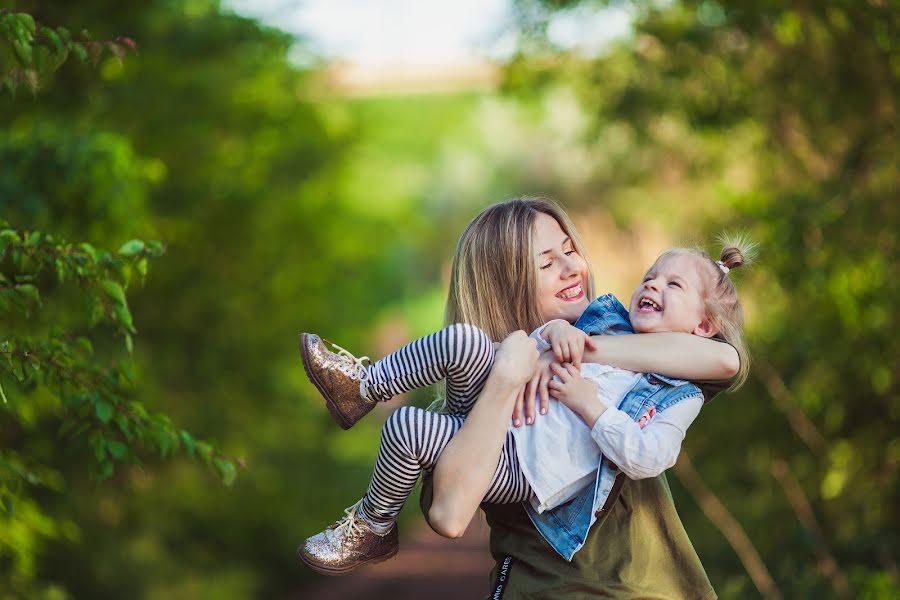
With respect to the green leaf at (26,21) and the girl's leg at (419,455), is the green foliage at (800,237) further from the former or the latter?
the green leaf at (26,21)

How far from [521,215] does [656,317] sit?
16.9 inches

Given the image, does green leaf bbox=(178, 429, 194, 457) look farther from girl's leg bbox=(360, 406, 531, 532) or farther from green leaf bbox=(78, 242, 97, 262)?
girl's leg bbox=(360, 406, 531, 532)

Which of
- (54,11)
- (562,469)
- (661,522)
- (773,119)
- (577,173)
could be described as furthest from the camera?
(577,173)

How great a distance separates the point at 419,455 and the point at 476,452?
0.47 feet

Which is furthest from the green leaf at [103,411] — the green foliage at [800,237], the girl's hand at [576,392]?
the green foliage at [800,237]

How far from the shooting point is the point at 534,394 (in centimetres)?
241

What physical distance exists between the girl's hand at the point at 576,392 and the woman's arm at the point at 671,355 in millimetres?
88

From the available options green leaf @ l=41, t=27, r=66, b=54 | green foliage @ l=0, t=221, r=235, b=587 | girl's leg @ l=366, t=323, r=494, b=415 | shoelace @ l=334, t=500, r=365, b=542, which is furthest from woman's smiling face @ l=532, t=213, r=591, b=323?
green leaf @ l=41, t=27, r=66, b=54

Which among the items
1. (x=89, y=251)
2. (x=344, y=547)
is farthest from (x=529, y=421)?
(x=89, y=251)

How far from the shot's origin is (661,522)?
251 centimetres

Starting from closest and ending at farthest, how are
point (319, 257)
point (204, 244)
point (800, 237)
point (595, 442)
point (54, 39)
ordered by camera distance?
1. point (595, 442)
2. point (54, 39)
3. point (800, 237)
4. point (204, 244)
5. point (319, 257)

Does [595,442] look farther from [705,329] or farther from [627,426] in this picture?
[705,329]

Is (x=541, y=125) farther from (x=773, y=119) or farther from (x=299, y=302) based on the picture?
(x=773, y=119)

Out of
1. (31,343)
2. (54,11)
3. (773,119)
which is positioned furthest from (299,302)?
(31,343)
